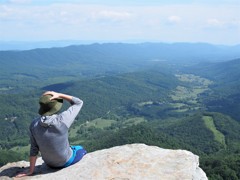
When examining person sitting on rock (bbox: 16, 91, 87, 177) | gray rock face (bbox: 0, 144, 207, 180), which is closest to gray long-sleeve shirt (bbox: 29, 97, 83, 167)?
person sitting on rock (bbox: 16, 91, 87, 177)

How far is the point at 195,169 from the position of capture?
47.5 feet

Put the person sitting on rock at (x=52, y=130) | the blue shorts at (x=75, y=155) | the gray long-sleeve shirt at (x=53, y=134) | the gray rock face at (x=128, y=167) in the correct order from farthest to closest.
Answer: the blue shorts at (x=75, y=155) < the gray rock face at (x=128, y=167) < the gray long-sleeve shirt at (x=53, y=134) < the person sitting on rock at (x=52, y=130)

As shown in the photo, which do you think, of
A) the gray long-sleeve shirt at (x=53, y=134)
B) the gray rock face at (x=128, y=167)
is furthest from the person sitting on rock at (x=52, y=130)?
the gray rock face at (x=128, y=167)

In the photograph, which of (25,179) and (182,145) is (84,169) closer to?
(25,179)

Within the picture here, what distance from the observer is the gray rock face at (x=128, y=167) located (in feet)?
45.3

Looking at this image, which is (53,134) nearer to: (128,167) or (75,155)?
(75,155)

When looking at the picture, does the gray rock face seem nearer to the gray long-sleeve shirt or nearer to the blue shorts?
the blue shorts

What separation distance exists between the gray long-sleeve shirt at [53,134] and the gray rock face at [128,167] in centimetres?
80

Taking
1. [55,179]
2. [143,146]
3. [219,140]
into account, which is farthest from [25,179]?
[219,140]

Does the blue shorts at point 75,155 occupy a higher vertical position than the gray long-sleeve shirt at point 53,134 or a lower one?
lower

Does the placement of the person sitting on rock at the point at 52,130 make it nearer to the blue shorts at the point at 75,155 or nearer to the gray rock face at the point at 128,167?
the blue shorts at the point at 75,155

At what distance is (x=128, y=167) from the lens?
47.6ft

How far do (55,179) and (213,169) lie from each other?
8794 cm

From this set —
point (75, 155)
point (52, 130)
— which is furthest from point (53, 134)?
point (75, 155)
